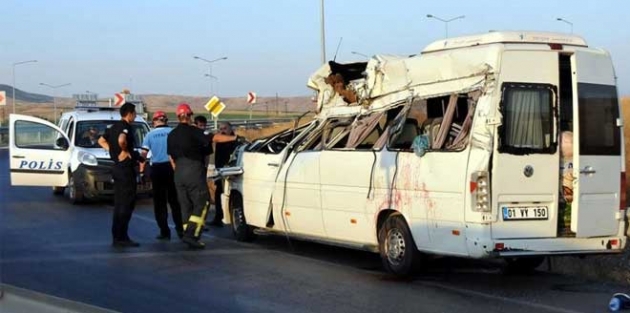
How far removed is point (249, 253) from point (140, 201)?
8.03 metres

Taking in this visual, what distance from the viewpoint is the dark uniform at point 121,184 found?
444 inches

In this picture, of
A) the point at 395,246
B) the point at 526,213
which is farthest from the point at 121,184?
the point at 526,213

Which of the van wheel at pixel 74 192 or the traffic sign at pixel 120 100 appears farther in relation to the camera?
the traffic sign at pixel 120 100

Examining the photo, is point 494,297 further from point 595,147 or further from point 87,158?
point 87,158

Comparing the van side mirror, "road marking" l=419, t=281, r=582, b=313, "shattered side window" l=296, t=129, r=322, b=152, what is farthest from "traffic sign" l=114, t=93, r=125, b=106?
"road marking" l=419, t=281, r=582, b=313

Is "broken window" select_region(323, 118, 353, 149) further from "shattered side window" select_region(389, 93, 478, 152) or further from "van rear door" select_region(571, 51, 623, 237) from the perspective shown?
"van rear door" select_region(571, 51, 623, 237)

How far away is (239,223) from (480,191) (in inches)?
194

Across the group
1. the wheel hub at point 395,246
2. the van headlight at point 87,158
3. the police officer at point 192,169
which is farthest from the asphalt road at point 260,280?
the van headlight at point 87,158

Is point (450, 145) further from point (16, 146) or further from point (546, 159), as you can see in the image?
point (16, 146)

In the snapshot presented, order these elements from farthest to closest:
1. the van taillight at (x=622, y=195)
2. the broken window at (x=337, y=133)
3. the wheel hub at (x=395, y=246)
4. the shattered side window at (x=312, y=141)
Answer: the shattered side window at (x=312, y=141) → the broken window at (x=337, y=133) → the wheel hub at (x=395, y=246) → the van taillight at (x=622, y=195)

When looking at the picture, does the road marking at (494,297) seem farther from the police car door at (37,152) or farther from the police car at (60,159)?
the police car door at (37,152)

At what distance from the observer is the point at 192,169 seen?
1105 cm

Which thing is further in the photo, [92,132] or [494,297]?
[92,132]

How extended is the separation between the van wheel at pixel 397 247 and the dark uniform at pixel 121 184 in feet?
12.9
